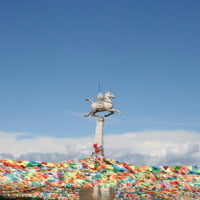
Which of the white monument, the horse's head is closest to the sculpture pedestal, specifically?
the white monument

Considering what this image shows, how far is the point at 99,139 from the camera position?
21.7 meters

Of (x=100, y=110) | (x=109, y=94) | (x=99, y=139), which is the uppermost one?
(x=109, y=94)

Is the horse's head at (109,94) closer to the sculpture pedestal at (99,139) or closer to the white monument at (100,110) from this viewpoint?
the white monument at (100,110)

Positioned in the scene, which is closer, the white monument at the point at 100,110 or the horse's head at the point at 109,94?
the white monument at the point at 100,110

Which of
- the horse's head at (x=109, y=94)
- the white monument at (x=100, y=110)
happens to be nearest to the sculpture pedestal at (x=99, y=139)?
the white monument at (x=100, y=110)

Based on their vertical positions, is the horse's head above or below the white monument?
above

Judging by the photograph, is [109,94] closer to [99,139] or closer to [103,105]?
[103,105]

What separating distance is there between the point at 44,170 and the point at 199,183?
7.02 meters

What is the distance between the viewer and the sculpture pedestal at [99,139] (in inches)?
824

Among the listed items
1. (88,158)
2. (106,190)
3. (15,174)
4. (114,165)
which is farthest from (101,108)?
(15,174)

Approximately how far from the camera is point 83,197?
1559 centimetres

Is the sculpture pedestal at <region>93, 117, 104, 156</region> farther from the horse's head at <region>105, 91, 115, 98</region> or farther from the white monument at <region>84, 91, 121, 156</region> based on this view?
the horse's head at <region>105, 91, 115, 98</region>

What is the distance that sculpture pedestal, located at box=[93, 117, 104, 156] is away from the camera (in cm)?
2092

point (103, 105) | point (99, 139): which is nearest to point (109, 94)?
point (103, 105)
